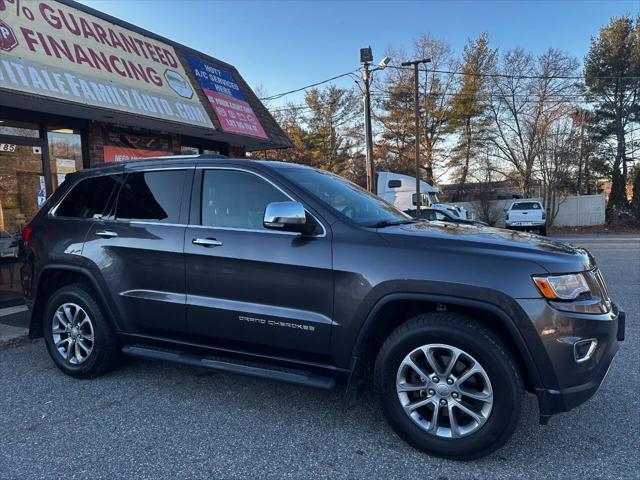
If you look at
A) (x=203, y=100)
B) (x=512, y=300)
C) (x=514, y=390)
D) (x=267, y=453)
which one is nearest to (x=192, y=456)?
(x=267, y=453)

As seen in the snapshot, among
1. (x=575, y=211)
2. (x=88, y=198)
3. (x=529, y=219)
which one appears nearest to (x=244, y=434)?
(x=88, y=198)

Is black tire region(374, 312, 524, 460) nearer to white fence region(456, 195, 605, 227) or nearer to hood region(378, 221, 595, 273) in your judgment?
hood region(378, 221, 595, 273)

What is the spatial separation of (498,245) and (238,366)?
76.4 inches

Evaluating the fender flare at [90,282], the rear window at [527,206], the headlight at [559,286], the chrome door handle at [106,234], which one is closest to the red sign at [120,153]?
the fender flare at [90,282]

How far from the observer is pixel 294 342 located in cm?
297

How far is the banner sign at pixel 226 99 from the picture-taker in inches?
373

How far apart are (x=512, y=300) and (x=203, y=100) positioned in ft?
26.8

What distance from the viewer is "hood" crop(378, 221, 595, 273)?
255 centimetres

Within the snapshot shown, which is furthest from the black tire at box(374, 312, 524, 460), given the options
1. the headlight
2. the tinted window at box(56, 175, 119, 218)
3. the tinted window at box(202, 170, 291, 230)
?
the tinted window at box(56, 175, 119, 218)

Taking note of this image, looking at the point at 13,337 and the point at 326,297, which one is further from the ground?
the point at 326,297

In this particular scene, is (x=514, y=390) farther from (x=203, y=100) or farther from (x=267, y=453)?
(x=203, y=100)

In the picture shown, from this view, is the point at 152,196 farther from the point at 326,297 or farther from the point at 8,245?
the point at 8,245

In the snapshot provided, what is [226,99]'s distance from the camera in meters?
10.0

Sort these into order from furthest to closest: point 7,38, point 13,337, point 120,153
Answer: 1. point 120,153
2. point 7,38
3. point 13,337
